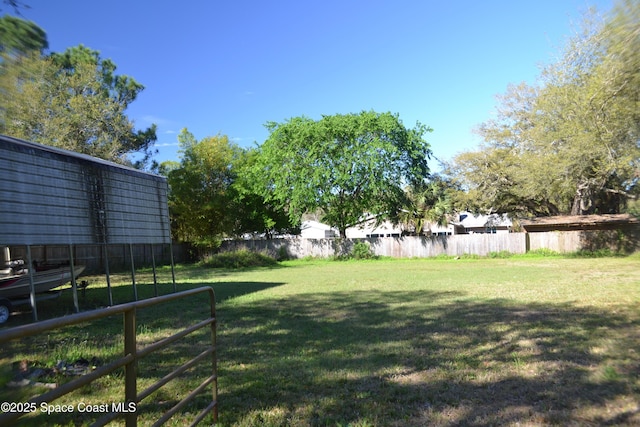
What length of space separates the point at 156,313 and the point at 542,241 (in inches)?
1068

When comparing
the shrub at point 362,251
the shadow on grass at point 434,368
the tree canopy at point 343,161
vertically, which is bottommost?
the shrub at point 362,251

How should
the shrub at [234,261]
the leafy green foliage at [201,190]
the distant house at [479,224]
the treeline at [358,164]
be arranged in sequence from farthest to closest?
the distant house at [479,224] < the leafy green foliage at [201,190] < the shrub at [234,261] < the treeline at [358,164]

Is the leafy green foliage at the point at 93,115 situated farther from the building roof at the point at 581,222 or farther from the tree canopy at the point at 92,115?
the building roof at the point at 581,222

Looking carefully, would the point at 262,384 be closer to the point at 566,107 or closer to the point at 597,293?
the point at 597,293

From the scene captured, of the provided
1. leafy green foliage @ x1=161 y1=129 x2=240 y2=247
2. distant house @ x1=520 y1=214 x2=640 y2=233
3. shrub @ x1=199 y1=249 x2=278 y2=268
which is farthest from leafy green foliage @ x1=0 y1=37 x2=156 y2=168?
distant house @ x1=520 y1=214 x2=640 y2=233

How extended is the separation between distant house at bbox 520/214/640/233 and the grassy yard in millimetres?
20214

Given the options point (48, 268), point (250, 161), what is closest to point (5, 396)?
point (48, 268)

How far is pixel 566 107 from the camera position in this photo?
20781 millimetres

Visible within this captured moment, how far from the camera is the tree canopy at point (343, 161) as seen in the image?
30297 millimetres

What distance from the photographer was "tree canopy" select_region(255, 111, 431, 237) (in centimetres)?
3030

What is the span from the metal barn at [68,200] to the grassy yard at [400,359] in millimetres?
2021

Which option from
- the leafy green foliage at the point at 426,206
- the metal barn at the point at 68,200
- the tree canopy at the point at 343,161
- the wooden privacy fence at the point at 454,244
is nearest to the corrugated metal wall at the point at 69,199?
the metal barn at the point at 68,200

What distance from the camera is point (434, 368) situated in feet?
16.6

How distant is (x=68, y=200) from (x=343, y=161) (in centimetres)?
2243
